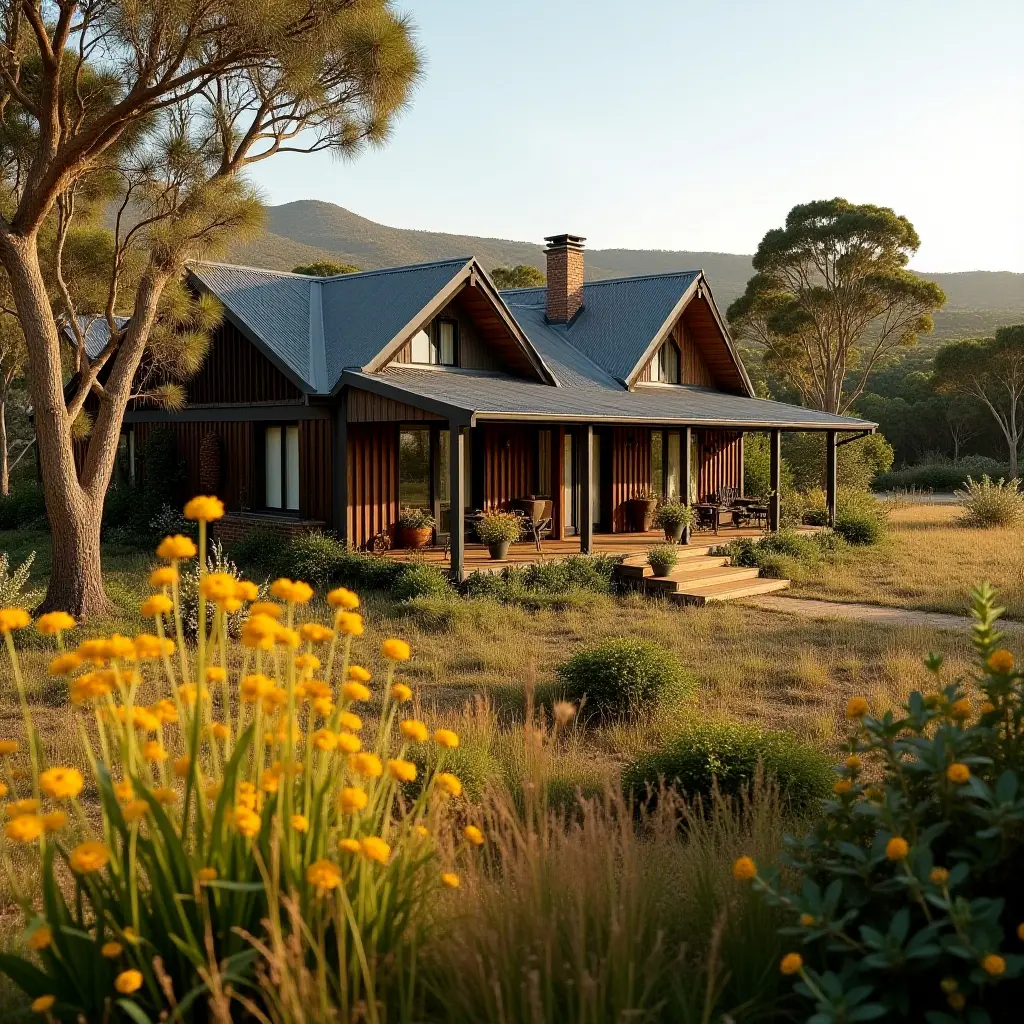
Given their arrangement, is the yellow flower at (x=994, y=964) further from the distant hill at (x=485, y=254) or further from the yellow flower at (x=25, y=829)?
the distant hill at (x=485, y=254)

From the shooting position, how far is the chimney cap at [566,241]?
23.3 metres

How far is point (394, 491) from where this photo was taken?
18031 millimetres

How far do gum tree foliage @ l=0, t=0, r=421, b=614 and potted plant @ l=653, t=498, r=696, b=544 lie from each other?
8.37 meters

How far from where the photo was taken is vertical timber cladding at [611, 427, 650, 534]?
21.3 metres

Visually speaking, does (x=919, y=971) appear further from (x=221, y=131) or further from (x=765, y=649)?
(x=221, y=131)

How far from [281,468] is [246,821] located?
1691cm

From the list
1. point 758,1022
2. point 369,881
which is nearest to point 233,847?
point 369,881

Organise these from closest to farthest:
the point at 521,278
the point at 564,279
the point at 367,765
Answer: the point at 367,765 → the point at 564,279 → the point at 521,278

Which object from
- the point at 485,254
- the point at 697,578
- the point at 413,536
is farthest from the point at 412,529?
the point at 485,254

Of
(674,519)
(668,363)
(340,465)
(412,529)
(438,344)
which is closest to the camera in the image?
(340,465)

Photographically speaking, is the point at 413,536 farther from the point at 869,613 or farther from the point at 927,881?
the point at 927,881

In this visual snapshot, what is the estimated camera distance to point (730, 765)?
6.53 meters

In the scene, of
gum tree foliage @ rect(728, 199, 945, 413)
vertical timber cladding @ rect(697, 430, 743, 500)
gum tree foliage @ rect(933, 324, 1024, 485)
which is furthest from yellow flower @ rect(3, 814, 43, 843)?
gum tree foliage @ rect(933, 324, 1024, 485)

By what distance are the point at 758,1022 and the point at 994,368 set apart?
45.7 metres
